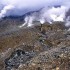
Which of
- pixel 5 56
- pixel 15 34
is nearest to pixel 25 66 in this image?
pixel 5 56

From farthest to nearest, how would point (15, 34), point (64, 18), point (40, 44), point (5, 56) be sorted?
point (64, 18)
point (15, 34)
point (40, 44)
point (5, 56)

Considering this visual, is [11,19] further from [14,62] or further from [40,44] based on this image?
[14,62]

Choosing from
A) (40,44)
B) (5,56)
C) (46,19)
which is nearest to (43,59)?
(5,56)

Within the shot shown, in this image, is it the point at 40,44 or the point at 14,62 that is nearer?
the point at 14,62

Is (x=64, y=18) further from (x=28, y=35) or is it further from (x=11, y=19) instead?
(x=28, y=35)

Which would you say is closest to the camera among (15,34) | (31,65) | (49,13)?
(31,65)

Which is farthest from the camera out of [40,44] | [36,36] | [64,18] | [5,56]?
[64,18]
